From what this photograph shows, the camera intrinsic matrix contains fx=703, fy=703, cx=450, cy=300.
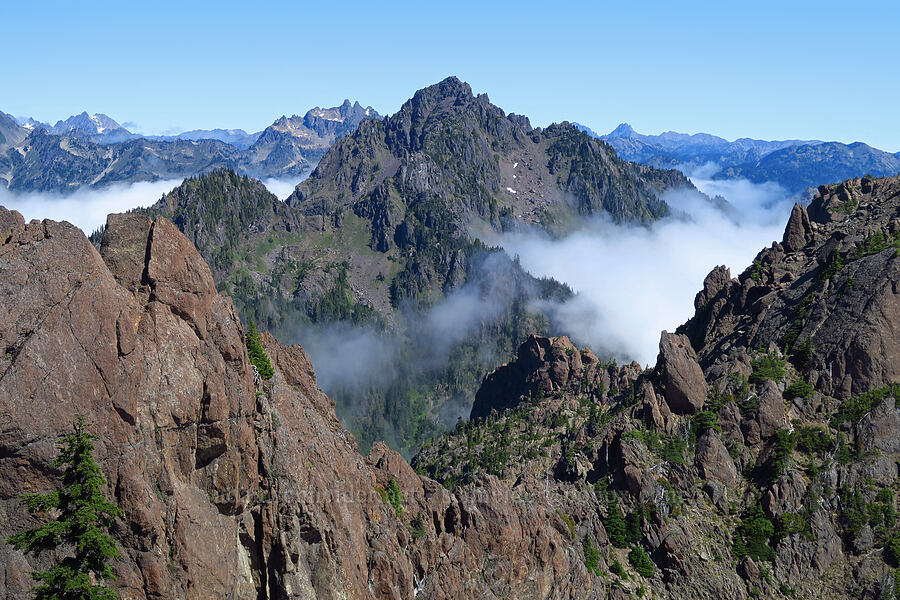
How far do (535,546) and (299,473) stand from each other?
46.9 m

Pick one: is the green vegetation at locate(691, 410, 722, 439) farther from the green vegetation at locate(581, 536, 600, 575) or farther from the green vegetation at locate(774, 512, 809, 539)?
the green vegetation at locate(581, 536, 600, 575)

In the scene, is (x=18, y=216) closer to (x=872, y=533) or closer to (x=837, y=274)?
(x=872, y=533)

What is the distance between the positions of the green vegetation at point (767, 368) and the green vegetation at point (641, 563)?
43.7 meters

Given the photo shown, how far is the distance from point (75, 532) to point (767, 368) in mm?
128439

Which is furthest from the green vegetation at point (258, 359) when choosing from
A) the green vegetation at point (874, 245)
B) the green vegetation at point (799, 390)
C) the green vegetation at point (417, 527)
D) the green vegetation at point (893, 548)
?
the green vegetation at point (874, 245)

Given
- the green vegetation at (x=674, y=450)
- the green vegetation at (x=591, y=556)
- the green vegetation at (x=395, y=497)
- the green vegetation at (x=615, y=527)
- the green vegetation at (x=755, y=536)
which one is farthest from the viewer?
the green vegetation at (x=674, y=450)

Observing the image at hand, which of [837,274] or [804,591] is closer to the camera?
[804,591]

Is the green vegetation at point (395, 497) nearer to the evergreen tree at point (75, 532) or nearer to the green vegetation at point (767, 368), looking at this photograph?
the evergreen tree at point (75, 532)

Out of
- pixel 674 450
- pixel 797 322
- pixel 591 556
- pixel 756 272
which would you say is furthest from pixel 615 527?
pixel 756 272

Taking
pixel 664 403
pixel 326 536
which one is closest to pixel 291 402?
pixel 326 536

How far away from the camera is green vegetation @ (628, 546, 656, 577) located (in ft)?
389

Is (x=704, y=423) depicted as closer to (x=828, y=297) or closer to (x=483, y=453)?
(x=828, y=297)

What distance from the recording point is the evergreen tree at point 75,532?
4456 cm

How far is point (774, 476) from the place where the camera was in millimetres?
125188
